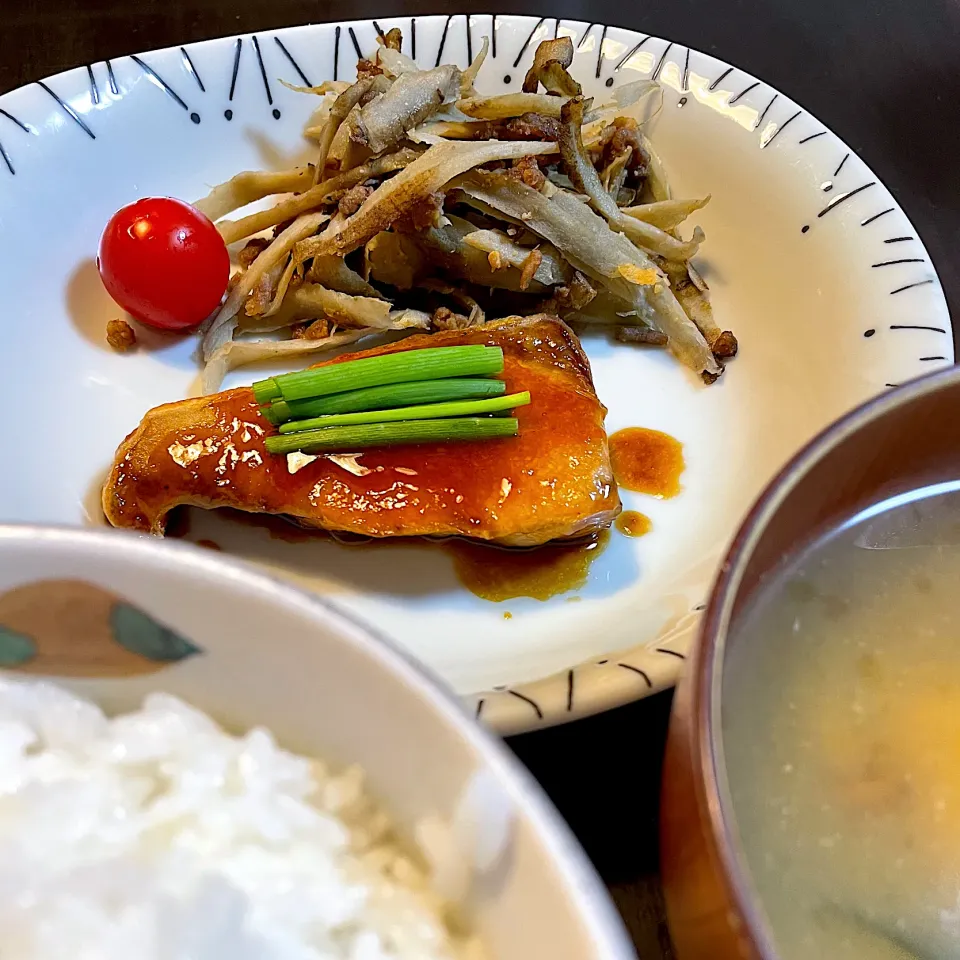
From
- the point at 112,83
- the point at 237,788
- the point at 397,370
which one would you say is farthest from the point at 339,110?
the point at 237,788

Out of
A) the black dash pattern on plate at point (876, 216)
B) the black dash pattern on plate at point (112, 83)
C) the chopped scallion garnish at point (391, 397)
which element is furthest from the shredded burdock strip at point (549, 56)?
the black dash pattern on plate at point (112, 83)

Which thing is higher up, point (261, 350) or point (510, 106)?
point (510, 106)

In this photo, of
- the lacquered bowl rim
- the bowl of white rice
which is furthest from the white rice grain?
the lacquered bowl rim

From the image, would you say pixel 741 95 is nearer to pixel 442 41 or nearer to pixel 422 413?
pixel 442 41

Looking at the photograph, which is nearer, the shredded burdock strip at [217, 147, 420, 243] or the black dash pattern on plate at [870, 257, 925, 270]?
the black dash pattern on plate at [870, 257, 925, 270]

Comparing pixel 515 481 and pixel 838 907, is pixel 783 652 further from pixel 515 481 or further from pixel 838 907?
pixel 515 481

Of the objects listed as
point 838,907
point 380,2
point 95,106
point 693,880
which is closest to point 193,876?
point 693,880

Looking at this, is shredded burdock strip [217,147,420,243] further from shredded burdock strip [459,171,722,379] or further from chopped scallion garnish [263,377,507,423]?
chopped scallion garnish [263,377,507,423]
